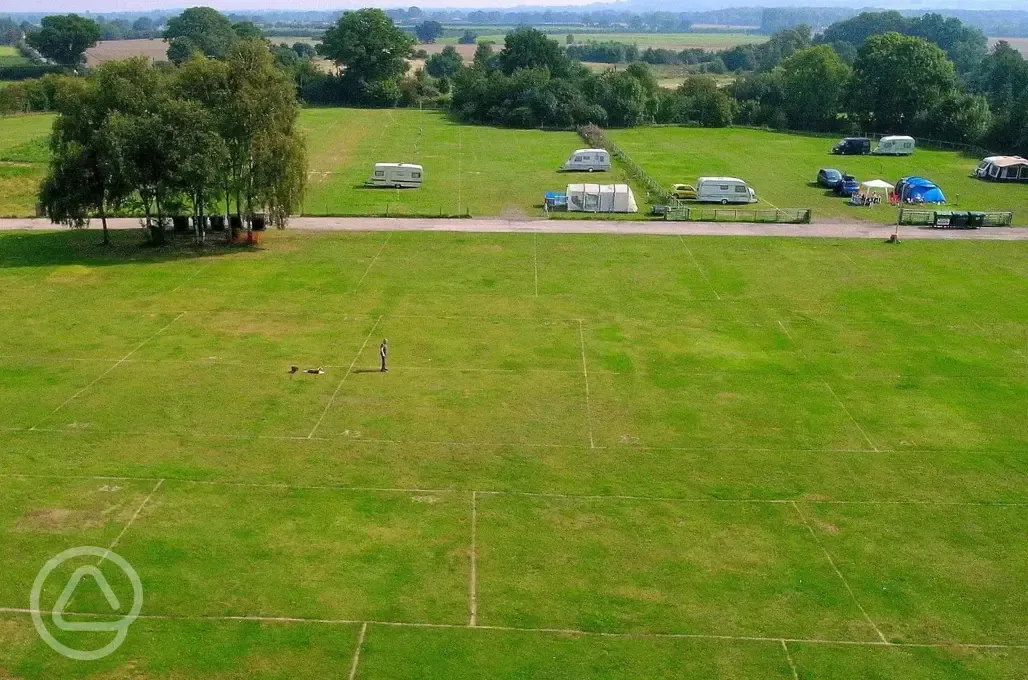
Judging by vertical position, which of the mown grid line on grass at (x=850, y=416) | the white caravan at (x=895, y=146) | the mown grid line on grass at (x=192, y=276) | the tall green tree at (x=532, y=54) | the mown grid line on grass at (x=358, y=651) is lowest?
the mown grid line on grass at (x=358, y=651)

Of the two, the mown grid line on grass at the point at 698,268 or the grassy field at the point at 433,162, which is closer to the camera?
the mown grid line on grass at the point at 698,268

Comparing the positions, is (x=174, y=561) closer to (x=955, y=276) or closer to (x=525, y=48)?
(x=955, y=276)

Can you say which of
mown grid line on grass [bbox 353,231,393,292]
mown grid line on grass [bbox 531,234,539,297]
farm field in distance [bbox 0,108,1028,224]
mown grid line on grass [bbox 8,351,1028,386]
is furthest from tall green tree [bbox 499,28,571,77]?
mown grid line on grass [bbox 8,351,1028,386]

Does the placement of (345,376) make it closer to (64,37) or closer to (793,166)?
(793,166)

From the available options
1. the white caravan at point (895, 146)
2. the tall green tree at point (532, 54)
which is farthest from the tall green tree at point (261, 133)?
the tall green tree at point (532, 54)

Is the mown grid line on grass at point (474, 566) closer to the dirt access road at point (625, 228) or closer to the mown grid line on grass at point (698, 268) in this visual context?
the mown grid line on grass at point (698, 268)

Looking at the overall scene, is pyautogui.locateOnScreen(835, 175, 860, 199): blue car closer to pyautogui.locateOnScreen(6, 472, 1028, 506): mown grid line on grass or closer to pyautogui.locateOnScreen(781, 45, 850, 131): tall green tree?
pyautogui.locateOnScreen(781, 45, 850, 131): tall green tree

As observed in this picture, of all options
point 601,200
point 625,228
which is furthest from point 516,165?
point 625,228
